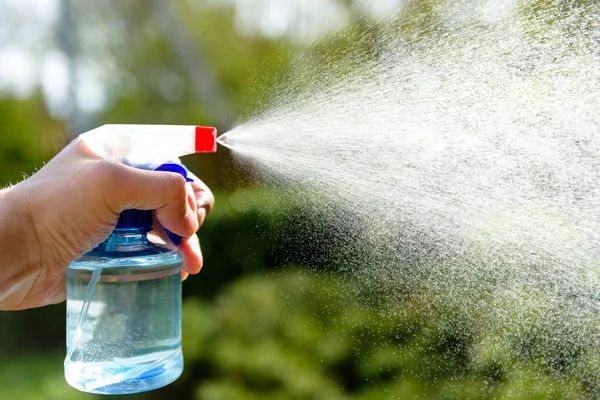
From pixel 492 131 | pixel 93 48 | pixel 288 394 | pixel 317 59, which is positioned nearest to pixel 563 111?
pixel 492 131

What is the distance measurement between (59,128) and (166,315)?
414cm

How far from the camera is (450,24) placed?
81.9 inches

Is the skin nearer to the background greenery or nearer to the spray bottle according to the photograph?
the spray bottle

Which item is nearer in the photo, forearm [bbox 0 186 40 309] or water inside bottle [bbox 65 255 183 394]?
forearm [bbox 0 186 40 309]

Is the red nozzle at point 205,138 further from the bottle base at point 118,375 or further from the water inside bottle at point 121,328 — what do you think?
the bottle base at point 118,375

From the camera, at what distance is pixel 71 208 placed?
3.56ft

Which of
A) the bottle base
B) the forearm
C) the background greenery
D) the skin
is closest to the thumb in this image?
the skin

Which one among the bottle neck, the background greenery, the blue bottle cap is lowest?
the background greenery

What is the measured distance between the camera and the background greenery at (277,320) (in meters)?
2.24

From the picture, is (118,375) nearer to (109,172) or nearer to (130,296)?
(130,296)

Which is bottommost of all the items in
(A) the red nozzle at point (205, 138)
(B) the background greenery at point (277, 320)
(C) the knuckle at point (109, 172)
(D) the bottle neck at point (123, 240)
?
(B) the background greenery at point (277, 320)

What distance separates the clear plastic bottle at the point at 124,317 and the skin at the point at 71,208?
0.17 feet

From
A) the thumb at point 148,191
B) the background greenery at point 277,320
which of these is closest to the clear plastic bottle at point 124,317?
the thumb at point 148,191

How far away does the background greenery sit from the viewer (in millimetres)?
2238
